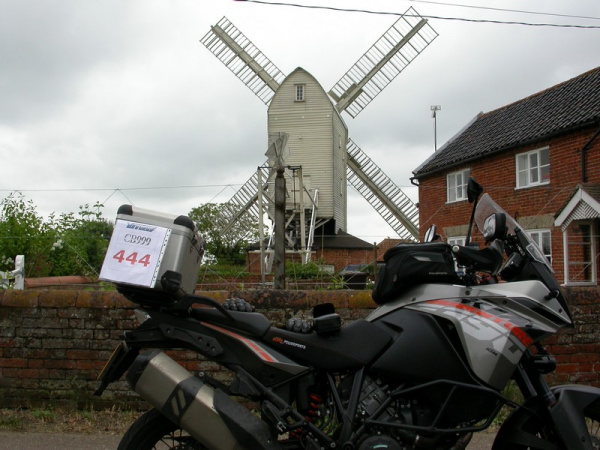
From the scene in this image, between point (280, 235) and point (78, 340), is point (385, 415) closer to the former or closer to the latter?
point (280, 235)

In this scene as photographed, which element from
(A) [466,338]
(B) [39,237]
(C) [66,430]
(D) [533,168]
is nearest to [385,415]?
(A) [466,338]

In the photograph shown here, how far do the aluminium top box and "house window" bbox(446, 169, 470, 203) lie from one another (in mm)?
20097

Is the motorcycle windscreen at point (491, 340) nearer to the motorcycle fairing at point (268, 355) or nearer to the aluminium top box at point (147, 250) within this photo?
the motorcycle fairing at point (268, 355)

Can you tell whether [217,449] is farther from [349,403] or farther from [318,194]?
[318,194]

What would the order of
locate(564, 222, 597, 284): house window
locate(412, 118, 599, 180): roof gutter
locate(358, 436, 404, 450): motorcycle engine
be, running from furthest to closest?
1. locate(412, 118, 599, 180): roof gutter
2. locate(564, 222, 597, 284): house window
3. locate(358, 436, 404, 450): motorcycle engine

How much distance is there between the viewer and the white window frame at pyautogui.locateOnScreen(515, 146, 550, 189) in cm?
1850

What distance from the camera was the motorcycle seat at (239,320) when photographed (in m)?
3.01

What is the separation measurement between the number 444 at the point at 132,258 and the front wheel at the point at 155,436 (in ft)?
2.31

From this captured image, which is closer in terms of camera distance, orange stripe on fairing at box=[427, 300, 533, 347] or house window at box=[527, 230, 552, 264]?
orange stripe on fairing at box=[427, 300, 533, 347]

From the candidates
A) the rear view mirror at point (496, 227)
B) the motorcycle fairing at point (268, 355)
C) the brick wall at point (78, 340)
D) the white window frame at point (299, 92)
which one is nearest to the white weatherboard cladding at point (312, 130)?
the white window frame at point (299, 92)

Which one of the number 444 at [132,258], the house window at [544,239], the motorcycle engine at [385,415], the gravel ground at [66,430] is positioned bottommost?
the gravel ground at [66,430]

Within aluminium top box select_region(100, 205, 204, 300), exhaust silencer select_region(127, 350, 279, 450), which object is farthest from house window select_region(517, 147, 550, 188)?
exhaust silencer select_region(127, 350, 279, 450)

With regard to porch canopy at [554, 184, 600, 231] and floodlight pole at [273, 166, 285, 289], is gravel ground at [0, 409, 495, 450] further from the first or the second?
porch canopy at [554, 184, 600, 231]

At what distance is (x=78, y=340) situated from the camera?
5.27 m
